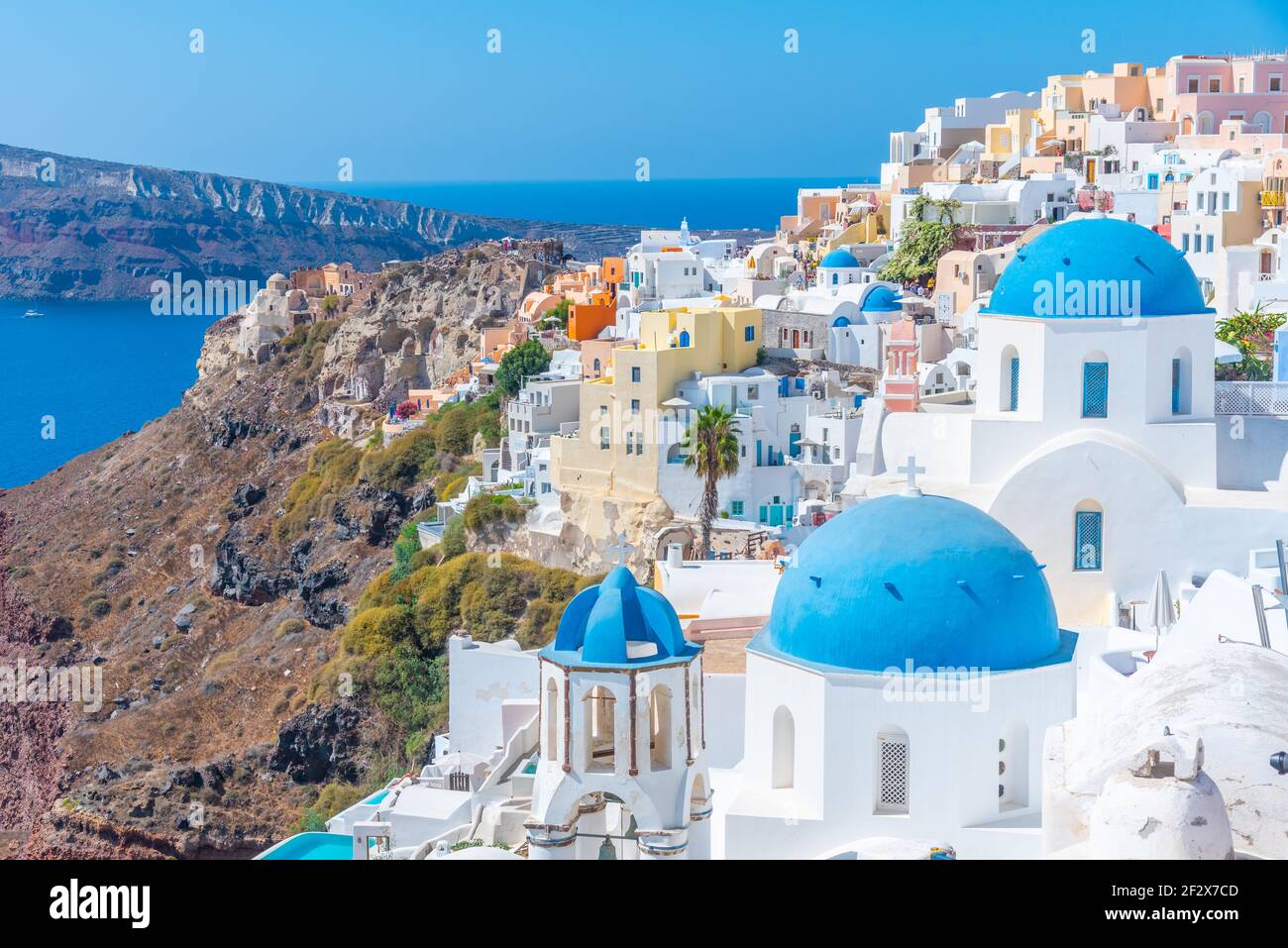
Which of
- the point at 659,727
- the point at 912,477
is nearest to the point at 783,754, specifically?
the point at 659,727

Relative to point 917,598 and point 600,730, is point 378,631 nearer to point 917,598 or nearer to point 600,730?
point 600,730

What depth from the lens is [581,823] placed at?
579 inches

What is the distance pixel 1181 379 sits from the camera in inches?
834

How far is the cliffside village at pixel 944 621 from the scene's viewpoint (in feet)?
45.3

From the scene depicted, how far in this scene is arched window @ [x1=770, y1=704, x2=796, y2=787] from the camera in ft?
52.5

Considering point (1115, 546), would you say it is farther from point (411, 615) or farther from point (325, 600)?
point (325, 600)

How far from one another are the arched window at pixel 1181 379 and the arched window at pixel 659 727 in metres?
9.19

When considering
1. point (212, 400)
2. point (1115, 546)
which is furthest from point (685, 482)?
point (212, 400)

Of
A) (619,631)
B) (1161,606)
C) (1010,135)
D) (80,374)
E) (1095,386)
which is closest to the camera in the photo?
(619,631)

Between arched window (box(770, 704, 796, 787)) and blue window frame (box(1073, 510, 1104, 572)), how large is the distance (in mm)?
5991

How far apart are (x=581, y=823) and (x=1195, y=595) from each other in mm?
7563

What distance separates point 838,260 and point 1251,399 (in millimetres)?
30686
